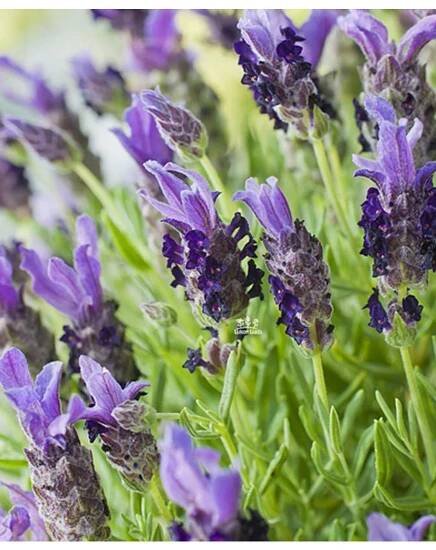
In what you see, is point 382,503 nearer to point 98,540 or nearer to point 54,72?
point 98,540

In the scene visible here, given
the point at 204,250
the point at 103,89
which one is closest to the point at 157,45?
the point at 103,89

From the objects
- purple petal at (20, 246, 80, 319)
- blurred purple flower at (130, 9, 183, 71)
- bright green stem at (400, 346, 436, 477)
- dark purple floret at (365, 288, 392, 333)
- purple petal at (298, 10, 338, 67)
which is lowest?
bright green stem at (400, 346, 436, 477)

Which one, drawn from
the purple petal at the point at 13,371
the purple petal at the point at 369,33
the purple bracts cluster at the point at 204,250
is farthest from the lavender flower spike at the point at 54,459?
the purple petal at the point at 369,33

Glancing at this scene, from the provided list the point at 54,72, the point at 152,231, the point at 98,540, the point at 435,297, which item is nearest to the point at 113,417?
the point at 98,540

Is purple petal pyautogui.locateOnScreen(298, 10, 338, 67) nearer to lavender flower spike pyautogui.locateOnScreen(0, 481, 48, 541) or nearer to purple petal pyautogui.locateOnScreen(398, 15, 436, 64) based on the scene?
purple petal pyautogui.locateOnScreen(398, 15, 436, 64)

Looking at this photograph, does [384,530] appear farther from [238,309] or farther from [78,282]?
[78,282]

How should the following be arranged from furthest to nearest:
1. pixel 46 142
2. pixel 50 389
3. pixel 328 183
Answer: pixel 46 142, pixel 328 183, pixel 50 389

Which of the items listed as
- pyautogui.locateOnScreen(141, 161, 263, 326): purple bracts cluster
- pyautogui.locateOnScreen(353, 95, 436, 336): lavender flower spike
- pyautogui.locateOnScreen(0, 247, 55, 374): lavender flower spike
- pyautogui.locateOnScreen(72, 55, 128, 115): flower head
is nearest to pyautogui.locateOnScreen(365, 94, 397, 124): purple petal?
pyautogui.locateOnScreen(353, 95, 436, 336): lavender flower spike
